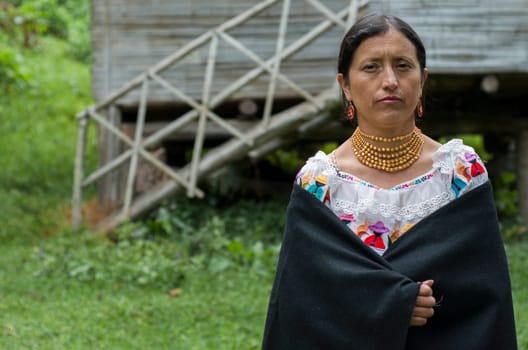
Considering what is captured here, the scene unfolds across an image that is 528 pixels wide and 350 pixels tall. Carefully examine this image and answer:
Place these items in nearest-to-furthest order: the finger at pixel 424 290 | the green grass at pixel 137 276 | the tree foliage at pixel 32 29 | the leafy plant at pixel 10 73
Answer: the finger at pixel 424 290 → the green grass at pixel 137 276 → the tree foliage at pixel 32 29 → the leafy plant at pixel 10 73

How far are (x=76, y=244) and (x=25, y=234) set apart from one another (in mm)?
1194

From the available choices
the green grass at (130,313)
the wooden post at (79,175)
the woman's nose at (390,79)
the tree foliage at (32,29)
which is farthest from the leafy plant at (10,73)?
the woman's nose at (390,79)

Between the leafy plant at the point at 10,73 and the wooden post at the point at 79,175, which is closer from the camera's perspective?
the wooden post at the point at 79,175

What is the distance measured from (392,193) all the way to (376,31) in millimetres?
508

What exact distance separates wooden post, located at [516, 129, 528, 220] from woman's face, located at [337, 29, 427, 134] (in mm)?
7440

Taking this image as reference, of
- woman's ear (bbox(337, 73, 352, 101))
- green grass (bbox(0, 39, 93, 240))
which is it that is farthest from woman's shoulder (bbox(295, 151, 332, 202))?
green grass (bbox(0, 39, 93, 240))

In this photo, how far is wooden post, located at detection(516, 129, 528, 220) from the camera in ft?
32.9

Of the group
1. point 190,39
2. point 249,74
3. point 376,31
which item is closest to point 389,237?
point 376,31

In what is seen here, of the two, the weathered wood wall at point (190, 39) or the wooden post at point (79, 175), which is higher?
the weathered wood wall at point (190, 39)

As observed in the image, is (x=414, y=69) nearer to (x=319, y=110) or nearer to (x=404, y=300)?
(x=404, y=300)

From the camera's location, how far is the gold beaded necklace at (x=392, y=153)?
9.75 ft

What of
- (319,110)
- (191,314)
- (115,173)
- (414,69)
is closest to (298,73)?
(319,110)

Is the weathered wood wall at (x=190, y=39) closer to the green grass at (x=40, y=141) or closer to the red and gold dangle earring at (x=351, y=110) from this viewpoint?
the green grass at (x=40, y=141)

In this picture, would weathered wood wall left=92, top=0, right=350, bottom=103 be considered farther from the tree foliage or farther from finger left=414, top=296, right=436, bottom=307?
finger left=414, top=296, right=436, bottom=307
